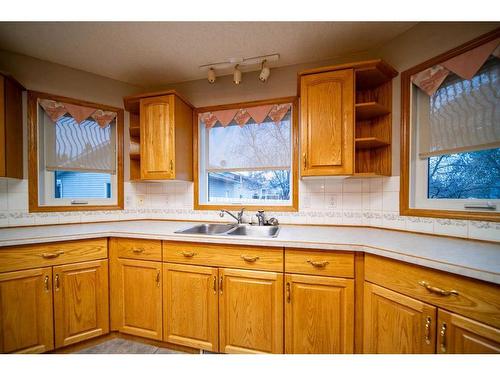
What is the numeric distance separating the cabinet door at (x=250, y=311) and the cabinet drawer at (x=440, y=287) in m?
0.56

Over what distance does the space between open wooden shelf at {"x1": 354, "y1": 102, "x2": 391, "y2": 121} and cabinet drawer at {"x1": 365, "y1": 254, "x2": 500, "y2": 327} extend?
1037 millimetres

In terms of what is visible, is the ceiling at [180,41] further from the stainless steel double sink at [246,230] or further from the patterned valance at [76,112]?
the stainless steel double sink at [246,230]

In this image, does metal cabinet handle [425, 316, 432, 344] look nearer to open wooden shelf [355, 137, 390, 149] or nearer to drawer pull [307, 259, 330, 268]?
drawer pull [307, 259, 330, 268]

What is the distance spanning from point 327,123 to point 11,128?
2469mm

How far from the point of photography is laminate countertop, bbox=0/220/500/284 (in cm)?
85

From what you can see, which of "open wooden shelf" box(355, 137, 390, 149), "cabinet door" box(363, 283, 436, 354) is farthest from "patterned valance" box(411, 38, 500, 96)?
Answer: "cabinet door" box(363, 283, 436, 354)

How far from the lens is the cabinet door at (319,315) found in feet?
3.86

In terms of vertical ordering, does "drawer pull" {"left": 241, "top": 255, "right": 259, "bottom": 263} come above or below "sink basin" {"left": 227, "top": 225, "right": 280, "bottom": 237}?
below

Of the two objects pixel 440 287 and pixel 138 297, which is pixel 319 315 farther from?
pixel 138 297

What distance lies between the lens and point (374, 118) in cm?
168

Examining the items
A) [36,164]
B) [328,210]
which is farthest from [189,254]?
[36,164]

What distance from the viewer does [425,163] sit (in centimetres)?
145
